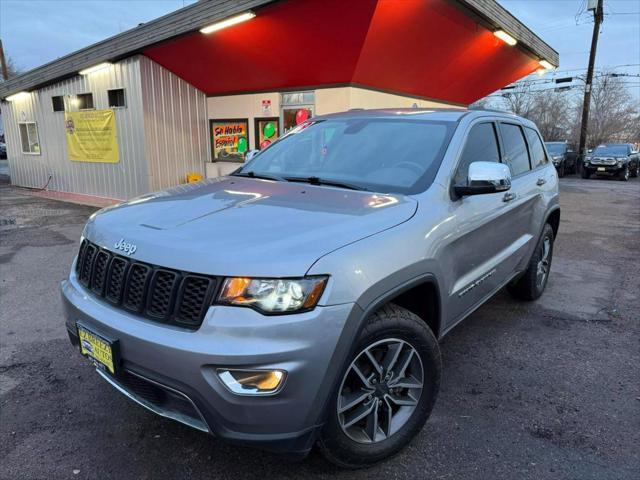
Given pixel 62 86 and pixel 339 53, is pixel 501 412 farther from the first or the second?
pixel 62 86

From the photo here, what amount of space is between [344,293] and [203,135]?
443 inches

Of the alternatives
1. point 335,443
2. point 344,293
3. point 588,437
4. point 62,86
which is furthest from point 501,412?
point 62,86

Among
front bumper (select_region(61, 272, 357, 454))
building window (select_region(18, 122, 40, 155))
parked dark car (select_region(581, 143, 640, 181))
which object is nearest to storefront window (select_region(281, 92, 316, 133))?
front bumper (select_region(61, 272, 357, 454))

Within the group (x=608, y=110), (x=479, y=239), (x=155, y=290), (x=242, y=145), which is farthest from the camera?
(x=608, y=110)

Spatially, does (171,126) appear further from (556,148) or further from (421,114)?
(556,148)

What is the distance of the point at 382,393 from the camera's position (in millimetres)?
2400

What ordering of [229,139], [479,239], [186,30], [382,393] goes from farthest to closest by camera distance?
1. [229,139]
2. [186,30]
3. [479,239]
4. [382,393]

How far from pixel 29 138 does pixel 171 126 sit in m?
7.54

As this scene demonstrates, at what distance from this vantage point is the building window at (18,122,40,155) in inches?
609

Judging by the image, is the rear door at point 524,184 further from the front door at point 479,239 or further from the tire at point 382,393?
the tire at point 382,393

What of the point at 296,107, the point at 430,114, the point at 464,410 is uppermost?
the point at 296,107

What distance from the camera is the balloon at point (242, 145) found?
11.6m

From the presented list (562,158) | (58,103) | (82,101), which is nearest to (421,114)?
(82,101)

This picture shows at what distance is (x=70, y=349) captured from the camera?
3.82 metres
